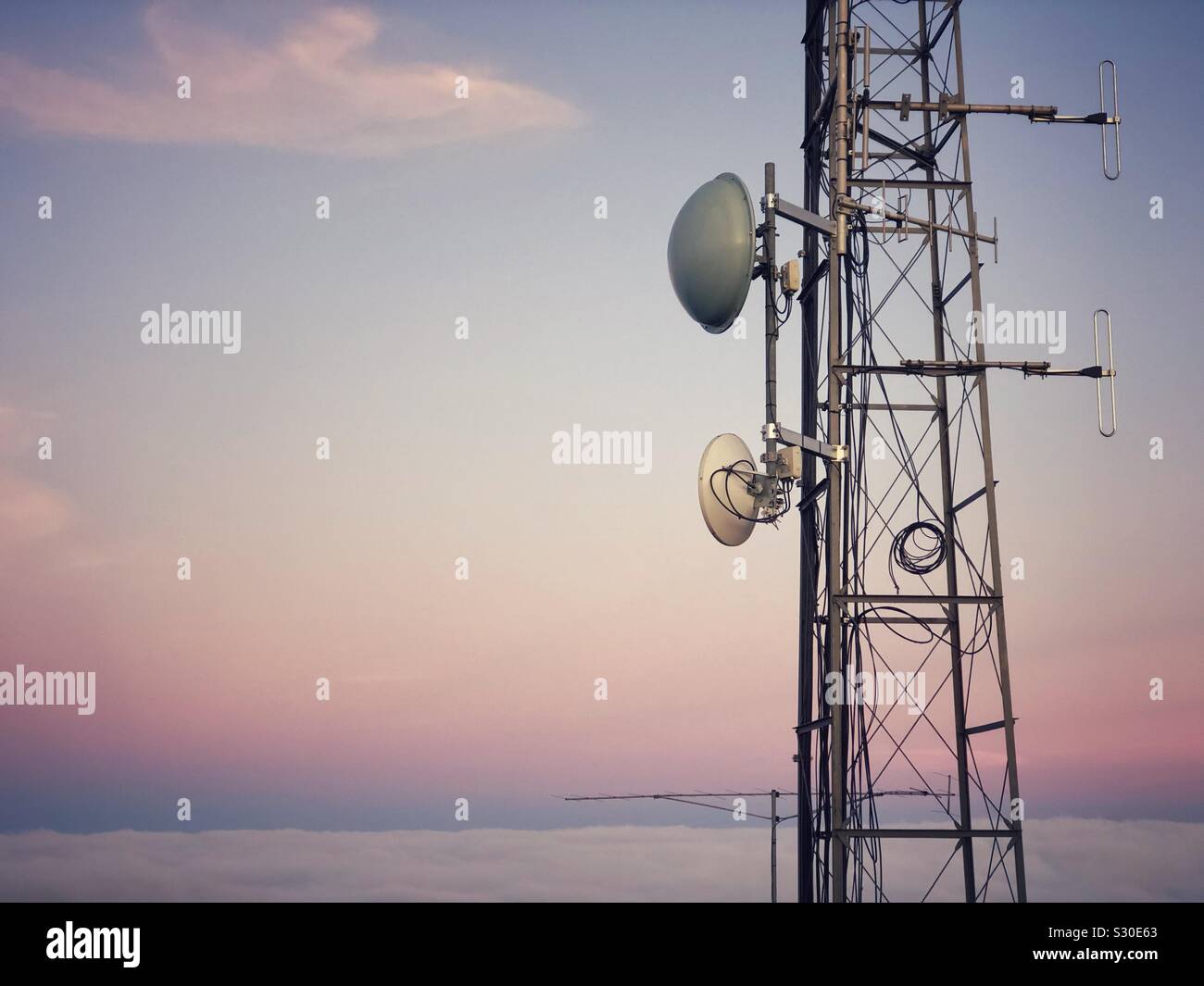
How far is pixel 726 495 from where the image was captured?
1731cm

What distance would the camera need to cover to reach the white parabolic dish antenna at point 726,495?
17.3m

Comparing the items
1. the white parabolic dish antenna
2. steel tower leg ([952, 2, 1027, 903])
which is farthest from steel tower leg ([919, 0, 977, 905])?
the white parabolic dish antenna

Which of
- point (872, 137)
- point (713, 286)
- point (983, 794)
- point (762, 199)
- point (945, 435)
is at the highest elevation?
point (872, 137)

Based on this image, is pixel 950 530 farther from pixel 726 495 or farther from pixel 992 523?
pixel 726 495

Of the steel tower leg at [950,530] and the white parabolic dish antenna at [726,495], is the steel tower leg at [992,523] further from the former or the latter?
the white parabolic dish antenna at [726,495]

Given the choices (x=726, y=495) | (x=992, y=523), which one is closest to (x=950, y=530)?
(x=992, y=523)

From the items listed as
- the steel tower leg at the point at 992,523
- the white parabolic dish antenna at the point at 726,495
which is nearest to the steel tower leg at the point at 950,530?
the steel tower leg at the point at 992,523
